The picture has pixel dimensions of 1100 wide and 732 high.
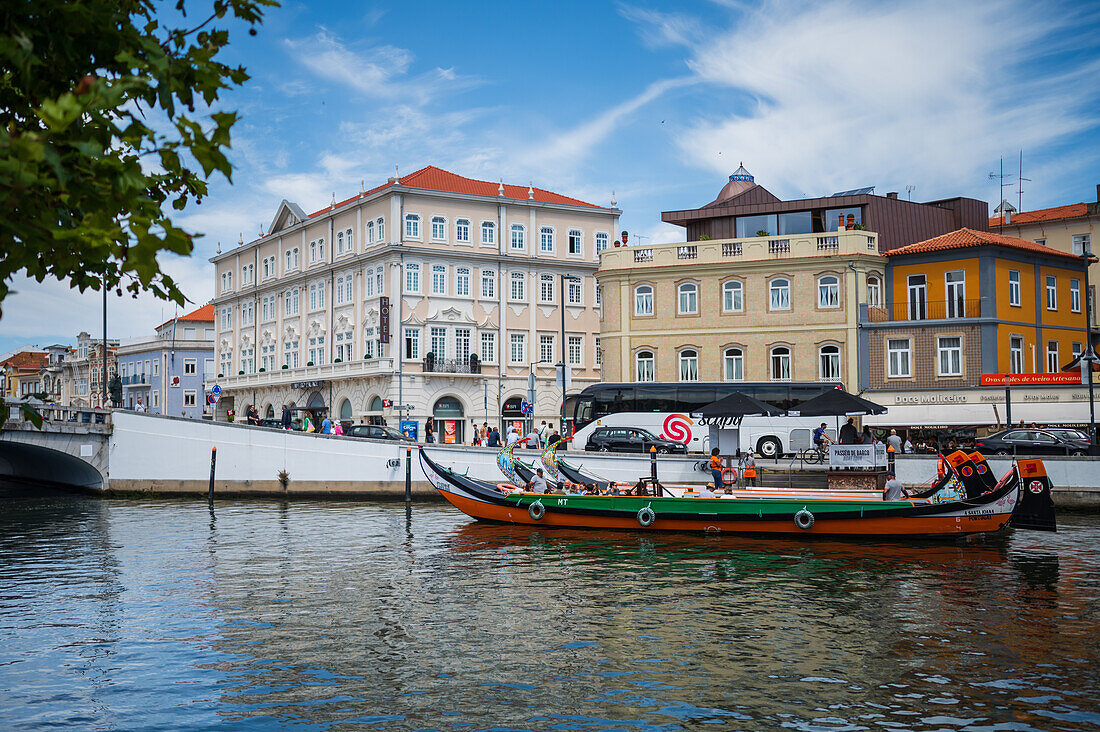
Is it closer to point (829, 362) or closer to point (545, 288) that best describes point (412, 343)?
point (545, 288)

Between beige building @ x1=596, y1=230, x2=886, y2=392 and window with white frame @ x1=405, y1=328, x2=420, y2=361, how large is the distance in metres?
15.2

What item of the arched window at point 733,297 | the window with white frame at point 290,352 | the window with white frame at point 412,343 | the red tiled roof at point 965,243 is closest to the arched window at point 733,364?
the arched window at point 733,297

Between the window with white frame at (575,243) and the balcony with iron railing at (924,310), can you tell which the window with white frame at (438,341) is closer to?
the window with white frame at (575,243)

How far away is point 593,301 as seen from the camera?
→ 2667 inches

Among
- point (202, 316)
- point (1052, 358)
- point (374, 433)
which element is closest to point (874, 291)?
point (1052, 358)

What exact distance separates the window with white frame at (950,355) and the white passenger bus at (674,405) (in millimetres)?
5115

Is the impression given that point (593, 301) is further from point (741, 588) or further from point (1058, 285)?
point (741, 588)

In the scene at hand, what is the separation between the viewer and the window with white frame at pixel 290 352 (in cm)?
7238

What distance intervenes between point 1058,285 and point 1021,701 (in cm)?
4243

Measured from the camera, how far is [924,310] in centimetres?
4656

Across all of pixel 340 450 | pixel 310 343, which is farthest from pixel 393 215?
pixel 340 450

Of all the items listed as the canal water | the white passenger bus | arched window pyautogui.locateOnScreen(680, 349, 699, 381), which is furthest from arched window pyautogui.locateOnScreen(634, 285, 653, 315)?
the canal water

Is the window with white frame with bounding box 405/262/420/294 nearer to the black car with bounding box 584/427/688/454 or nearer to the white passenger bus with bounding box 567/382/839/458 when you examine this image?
the white passenger bus with bounding box 567/382/839/458

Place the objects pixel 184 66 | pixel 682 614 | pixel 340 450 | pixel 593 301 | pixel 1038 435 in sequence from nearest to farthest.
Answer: pixel 184 66, pixel 682 614, pixel 1038 435, pixel 340 450, pixel 593 301
